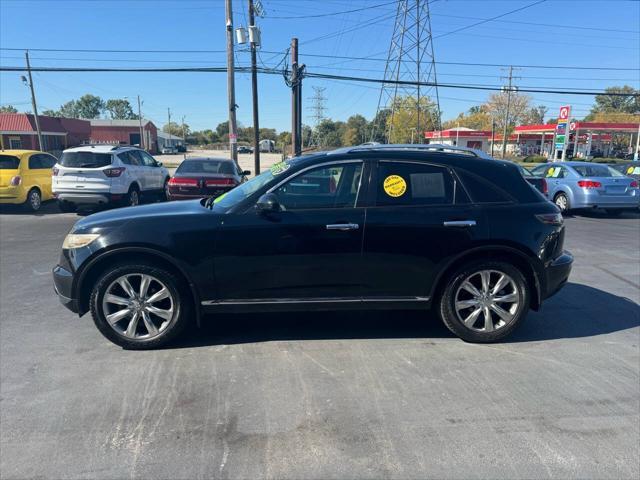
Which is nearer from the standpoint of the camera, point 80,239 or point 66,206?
point 80,239

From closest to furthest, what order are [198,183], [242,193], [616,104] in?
1. [242,193]
2. [198,183]
3. [616,104]

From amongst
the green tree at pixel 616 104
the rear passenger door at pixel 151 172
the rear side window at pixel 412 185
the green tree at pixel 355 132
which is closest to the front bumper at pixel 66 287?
the rear side window at pixel 412 185

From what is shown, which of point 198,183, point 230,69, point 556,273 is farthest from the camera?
point 230,69

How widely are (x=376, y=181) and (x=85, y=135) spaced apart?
6723cm

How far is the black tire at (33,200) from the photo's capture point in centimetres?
1309

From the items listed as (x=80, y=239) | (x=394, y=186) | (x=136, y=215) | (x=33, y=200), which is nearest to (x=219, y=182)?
(x=33, y=200)

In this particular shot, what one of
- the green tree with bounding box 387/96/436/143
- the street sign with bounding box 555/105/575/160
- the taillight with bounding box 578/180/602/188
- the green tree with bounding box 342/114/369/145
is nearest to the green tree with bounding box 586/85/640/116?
the green tree with bounding box 342/114/369/145

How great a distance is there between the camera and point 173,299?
4.17 m

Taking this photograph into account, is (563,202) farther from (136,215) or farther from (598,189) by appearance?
(136,215)

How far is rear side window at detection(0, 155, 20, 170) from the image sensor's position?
41.2 feet

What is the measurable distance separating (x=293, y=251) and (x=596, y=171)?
1183cm

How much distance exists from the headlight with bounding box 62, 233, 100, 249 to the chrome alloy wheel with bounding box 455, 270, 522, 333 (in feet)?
10.6

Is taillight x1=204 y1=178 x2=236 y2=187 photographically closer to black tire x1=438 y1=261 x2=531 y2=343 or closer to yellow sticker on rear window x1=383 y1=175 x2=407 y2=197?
yellow sticker on rear window x1=383 y1=175 x2=407 y2=197

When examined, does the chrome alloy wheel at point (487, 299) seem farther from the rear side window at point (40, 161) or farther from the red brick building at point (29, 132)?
the red brick building at point (29, 132)
